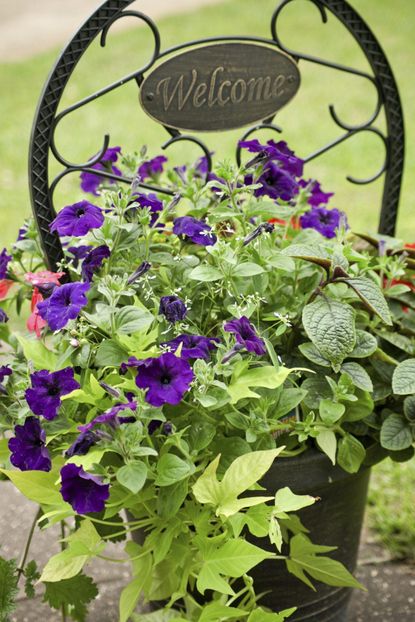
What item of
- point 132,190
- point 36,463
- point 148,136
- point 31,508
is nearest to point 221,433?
point 36,463

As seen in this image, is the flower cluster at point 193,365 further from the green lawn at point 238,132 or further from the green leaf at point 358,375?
the green lawn at point 238,132

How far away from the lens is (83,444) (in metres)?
1.19

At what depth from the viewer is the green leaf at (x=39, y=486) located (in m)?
1.29

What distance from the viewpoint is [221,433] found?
1384 mm

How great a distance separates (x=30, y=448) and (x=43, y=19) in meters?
7.89

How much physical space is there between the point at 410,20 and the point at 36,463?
22.9 feet

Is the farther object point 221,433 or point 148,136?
point 148,136

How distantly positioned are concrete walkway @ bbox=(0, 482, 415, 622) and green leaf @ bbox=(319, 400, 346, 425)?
0.68 meters

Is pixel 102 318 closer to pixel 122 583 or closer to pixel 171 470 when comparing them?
pixel 171 470

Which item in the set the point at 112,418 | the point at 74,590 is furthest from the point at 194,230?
the point at 74,590

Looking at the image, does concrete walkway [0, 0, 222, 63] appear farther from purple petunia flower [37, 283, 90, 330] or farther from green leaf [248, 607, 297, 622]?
green leaf [248, 607, 297, 622]

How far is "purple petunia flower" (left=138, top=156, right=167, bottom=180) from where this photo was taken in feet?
5.83

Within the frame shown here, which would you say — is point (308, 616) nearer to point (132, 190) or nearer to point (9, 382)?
point (9, 382)

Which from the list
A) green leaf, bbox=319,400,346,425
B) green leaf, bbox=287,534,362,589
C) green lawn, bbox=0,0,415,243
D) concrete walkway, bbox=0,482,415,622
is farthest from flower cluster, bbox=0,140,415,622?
green lawn, bbox=0,0,415,243
